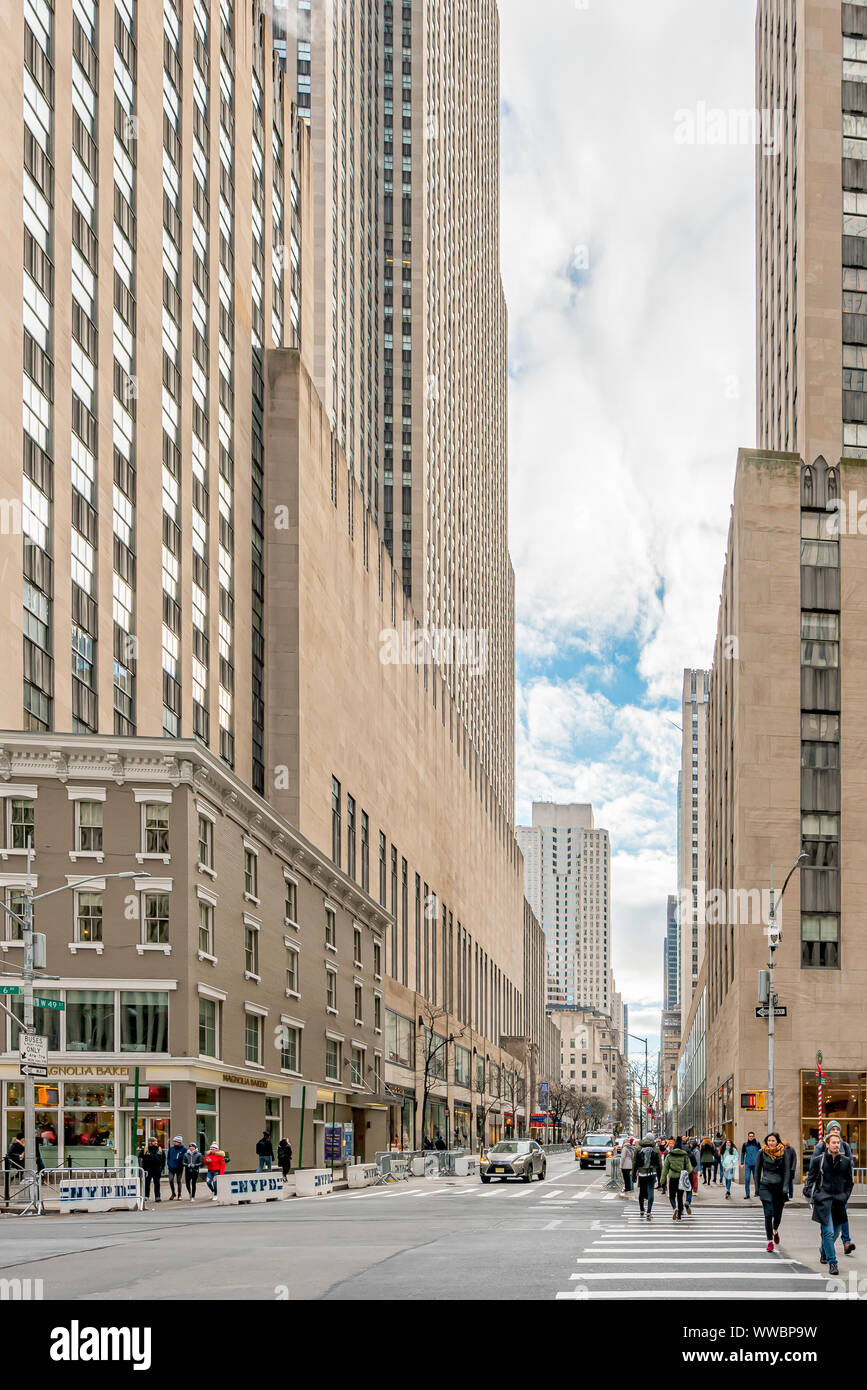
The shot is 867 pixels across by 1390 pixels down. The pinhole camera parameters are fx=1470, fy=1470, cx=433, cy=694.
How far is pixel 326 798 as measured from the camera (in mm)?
69438

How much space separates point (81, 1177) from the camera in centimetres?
3828

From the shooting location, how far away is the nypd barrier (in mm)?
35688

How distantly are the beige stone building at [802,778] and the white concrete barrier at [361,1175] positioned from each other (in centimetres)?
1981

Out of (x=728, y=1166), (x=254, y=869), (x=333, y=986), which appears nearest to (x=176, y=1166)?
(x=728, y=1166)

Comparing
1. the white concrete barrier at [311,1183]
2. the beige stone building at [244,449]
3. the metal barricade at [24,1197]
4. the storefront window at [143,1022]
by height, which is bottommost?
the white concrete barrier at [311,1183]

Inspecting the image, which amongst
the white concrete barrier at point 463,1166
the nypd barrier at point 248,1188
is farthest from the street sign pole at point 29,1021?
the white concrete barrier at point 463,1166

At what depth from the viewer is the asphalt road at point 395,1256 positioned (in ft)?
47.6

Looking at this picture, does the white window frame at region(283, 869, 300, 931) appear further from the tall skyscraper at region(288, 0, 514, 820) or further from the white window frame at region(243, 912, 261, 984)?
the tall skyscraper at region(288, 0, 514, 820)

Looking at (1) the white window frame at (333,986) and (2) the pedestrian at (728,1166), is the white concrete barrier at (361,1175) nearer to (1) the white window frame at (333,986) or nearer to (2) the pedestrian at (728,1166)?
(2) the pedestrian at (728,1166)

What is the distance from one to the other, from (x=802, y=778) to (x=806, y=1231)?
44.3 m

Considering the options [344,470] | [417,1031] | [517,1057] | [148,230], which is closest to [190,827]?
[148,230]

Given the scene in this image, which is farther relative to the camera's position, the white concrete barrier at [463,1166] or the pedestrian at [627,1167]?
the white concrete barrier at [463,1166]

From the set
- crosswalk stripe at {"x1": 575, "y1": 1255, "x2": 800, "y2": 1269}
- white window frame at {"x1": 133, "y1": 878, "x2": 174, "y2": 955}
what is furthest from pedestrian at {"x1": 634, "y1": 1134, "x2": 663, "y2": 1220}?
white window frame at {"x1": 133, "y1": 878, "x2": 174, "y2": 955}
